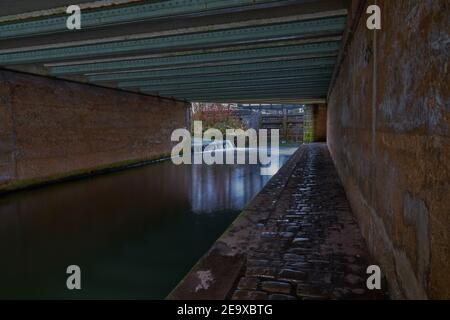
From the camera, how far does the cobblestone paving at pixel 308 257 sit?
7.35 feet

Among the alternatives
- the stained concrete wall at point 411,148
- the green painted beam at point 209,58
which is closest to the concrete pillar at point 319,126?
the green painted beam at point 209,58

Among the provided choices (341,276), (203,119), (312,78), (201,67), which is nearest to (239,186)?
(201,67)

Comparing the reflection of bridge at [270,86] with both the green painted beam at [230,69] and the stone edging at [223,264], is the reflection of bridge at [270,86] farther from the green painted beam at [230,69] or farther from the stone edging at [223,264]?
the stone edging at [223,264]

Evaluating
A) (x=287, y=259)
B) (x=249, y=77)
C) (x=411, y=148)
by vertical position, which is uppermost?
(x=249, y=77)

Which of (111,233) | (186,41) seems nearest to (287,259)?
(111,233)

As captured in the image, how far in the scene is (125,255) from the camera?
425cm

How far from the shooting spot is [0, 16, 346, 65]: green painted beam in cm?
505

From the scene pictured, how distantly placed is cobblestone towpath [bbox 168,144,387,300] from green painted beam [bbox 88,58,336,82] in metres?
4.15

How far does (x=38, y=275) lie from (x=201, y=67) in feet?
20.5

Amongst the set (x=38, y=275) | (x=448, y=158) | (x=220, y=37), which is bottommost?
(x=38, y=275)

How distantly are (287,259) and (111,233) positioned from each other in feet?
11.1

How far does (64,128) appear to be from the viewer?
9406mm

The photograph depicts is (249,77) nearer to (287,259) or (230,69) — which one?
(230,69)
